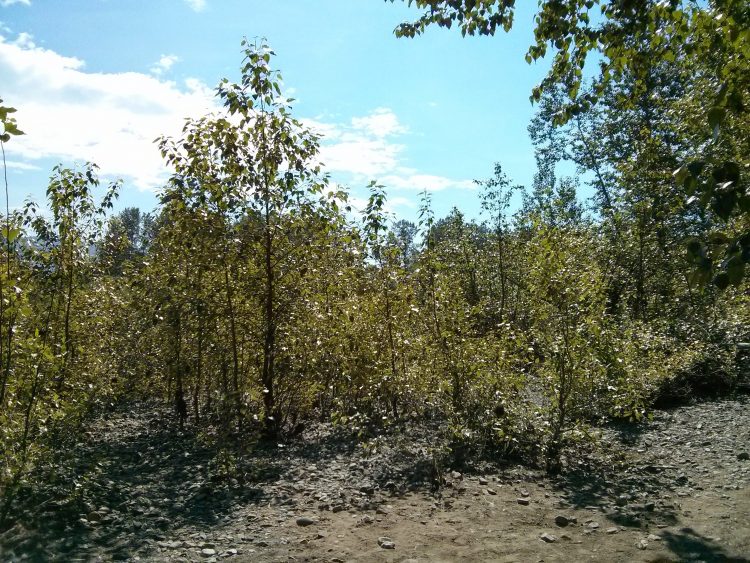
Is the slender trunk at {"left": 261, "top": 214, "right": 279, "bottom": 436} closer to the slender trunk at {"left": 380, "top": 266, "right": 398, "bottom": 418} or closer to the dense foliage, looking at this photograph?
the dense foliage

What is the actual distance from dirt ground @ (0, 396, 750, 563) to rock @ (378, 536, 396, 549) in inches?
0.7

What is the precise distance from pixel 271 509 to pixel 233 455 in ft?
3.36

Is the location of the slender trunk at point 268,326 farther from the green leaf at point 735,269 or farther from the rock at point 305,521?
the green leaf at point 735,269

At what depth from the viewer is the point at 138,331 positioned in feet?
28.3

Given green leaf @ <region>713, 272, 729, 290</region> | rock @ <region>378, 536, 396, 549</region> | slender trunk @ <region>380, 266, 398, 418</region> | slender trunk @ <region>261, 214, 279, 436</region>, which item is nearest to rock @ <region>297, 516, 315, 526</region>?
rock @ <region>378, 536, 396, 549</region>

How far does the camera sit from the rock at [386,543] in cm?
462

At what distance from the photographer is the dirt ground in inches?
178

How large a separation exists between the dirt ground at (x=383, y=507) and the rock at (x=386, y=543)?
0.06 feet

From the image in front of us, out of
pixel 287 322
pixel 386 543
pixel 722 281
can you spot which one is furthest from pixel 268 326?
pixel 722 281

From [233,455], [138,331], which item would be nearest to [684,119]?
[233,455]

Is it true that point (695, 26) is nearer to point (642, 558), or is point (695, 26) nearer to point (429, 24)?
point (429, 24)

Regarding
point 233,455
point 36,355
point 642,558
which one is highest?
point 36,355

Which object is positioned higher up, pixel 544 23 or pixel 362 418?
pixel 544 23

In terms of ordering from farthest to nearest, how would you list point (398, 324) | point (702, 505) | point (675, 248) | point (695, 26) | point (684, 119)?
point (675, 248), point (684, 119), point (398, 324), point (702, 505), point (695, 26)
